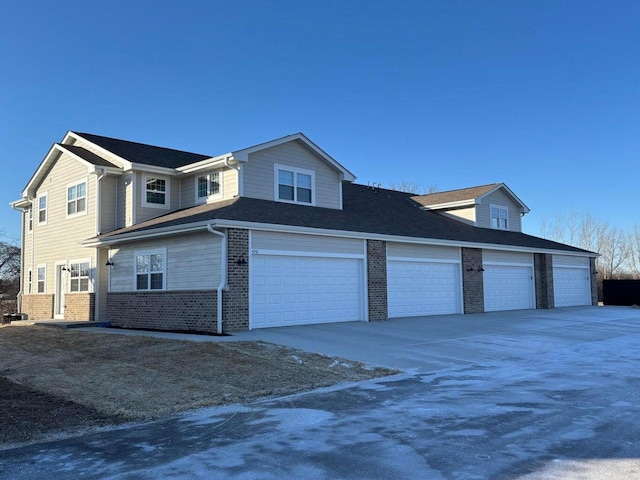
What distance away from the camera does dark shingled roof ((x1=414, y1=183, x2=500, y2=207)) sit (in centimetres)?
2786

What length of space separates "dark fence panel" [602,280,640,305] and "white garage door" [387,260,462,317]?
49.9 ft

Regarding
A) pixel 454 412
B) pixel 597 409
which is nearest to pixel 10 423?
pixel 454 412

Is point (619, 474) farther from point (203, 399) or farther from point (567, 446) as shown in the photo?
point (203, 399)

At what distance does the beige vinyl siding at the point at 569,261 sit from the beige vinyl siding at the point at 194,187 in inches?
692

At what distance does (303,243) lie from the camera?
16859 millimetres

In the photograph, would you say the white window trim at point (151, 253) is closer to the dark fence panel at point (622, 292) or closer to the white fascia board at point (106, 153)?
the white fascia board at point (106, 153)

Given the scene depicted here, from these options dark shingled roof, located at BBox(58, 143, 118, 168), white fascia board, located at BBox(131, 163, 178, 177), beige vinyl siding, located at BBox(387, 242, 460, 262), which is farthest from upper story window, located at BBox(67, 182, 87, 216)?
beige vinyl siding, located at BBox(387, 242, 460, 262)

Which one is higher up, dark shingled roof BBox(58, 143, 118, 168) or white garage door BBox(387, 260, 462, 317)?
dark shingled roof BBox(58, 143, 118, 168)

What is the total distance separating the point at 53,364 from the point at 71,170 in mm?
12260

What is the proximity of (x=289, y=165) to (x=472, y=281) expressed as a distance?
29.9 feet

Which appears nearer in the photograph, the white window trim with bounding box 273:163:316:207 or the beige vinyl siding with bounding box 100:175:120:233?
the white window trim with bounding box 273:163:316:207

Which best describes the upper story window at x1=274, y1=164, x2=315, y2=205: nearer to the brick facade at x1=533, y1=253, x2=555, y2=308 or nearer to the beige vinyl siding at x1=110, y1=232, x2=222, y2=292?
the beige vinyl siding at x1=110, y1=232, x2=222, y2=292

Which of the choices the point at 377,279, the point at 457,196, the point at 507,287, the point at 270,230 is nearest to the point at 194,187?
the point at 270,230

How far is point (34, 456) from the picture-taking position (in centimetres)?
589
